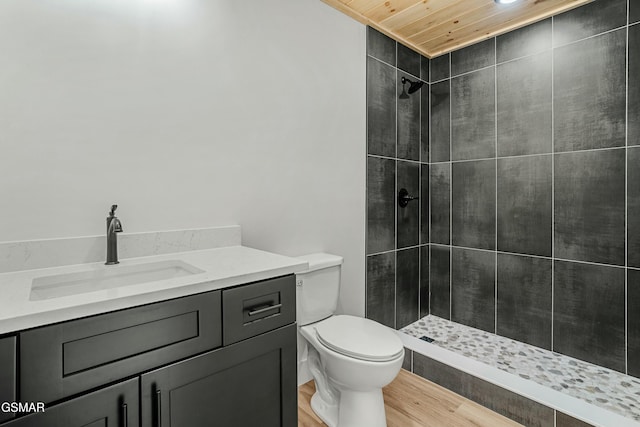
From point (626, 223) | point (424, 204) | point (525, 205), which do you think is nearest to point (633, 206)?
point (626, 223)

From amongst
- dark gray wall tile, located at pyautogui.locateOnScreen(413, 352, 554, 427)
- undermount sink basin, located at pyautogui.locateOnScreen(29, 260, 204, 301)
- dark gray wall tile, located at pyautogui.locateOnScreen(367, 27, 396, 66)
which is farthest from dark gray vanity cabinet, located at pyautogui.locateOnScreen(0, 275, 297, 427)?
dark gray wall tile, located at pyautogui.locateOnScreen(367, 27, 396, 66)

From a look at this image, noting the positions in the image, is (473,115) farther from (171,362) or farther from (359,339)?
(171,362)

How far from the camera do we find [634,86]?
1.99m

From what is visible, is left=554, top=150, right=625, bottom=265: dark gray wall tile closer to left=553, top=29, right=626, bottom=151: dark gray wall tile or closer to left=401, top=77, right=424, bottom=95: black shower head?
left=553, top=29, right=626, bottom=151: dark gray wall tile

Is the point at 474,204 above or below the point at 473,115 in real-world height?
below

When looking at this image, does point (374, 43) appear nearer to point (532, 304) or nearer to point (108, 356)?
point (532, 304)

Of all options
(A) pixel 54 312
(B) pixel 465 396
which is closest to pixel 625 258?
(B) pixel 465 396

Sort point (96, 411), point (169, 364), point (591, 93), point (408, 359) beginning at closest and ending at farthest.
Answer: point (96, 411)
point (169, 364)
point (591, 93)
point (408, 359)

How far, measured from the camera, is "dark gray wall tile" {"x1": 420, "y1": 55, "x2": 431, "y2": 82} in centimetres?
284

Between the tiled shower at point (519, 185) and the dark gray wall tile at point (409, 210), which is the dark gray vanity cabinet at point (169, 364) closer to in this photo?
the tiled shower at point (519, 185)

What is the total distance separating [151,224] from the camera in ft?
4.87

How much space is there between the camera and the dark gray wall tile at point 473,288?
2625mm

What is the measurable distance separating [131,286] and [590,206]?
2580 mm

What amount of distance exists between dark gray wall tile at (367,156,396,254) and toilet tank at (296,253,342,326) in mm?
537
